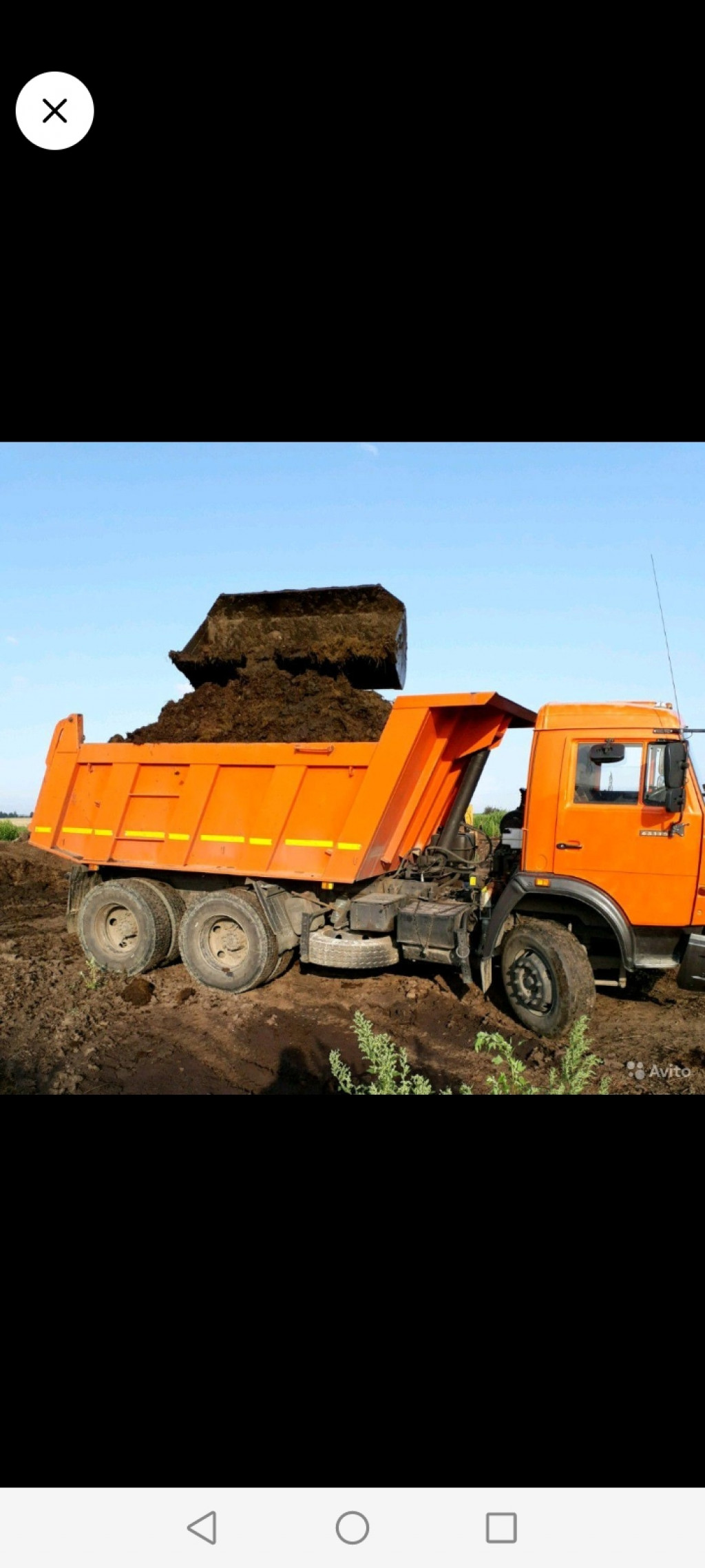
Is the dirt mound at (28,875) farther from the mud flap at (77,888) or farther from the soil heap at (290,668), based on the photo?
the soil heap at (290,668)

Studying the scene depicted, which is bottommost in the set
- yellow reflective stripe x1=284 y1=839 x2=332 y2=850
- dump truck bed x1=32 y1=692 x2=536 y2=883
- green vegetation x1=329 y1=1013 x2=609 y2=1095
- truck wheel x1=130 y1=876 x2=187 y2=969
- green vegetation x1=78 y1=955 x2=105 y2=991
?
green vegetation x1=329 y1=1013 x2=609 y2=1095

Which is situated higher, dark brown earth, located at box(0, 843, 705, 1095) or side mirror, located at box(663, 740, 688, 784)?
side mirror, located at box(663, 740, 688, 784)

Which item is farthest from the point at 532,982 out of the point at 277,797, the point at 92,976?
the point at 92,976

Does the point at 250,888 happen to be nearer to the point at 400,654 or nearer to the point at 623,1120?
the point at 400,654

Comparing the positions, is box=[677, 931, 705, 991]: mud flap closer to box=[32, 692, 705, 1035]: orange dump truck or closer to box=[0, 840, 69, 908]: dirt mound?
box=[32, 692, 705, 1035]: orange dump truck

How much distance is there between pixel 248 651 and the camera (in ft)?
27.0

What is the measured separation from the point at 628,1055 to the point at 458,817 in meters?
2.65

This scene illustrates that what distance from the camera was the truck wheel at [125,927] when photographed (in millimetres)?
6801

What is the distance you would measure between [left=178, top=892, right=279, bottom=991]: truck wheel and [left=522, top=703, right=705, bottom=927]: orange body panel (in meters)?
2.17

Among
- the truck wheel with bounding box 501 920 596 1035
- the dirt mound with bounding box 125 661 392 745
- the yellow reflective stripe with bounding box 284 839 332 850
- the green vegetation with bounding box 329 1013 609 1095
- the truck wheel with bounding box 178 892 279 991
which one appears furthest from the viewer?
the dirt mound with bounding box 125 661 392 745

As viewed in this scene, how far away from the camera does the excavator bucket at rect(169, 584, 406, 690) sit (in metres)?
7.80

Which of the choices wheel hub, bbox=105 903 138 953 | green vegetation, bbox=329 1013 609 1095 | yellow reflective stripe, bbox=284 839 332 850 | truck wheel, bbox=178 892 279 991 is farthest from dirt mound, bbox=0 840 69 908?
green vegetation, bbox=329 1013 609 1095

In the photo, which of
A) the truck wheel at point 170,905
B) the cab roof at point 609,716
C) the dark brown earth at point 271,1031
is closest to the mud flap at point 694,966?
the dark brown earth at point 271,1031

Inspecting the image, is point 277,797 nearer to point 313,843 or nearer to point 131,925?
point 313,843
